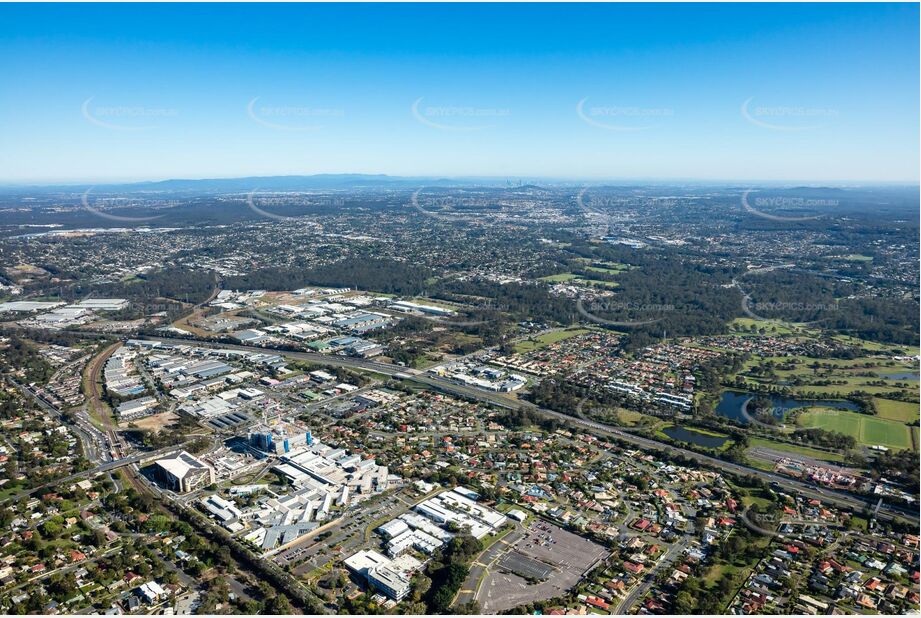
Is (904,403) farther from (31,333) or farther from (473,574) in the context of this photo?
(31,333)

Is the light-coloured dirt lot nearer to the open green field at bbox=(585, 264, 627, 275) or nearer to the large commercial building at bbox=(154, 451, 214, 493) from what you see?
the large commercial building at bbox=(154, 451, 214, 493)

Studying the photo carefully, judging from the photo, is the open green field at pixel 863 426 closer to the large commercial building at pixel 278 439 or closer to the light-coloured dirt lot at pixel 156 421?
the large commercial building at pixel 278 439

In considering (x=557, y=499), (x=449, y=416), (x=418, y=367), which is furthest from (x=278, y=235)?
(x=557, y=499)

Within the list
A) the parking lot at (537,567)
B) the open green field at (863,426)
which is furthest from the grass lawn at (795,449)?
the parking lot at (537,567)

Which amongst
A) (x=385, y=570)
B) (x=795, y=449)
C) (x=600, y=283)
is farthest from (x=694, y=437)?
(x=600, y=283)

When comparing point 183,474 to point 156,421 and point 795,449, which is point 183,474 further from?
point 795,449
